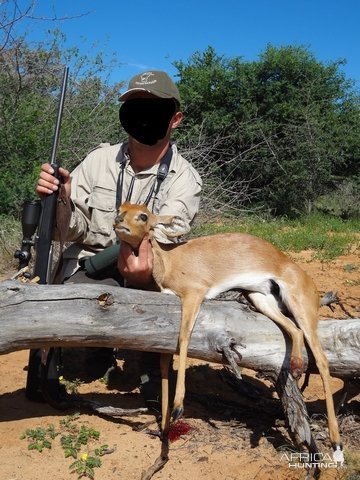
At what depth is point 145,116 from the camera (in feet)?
14.1

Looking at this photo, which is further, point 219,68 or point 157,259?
point 219,68

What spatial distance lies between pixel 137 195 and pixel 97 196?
340 millimetres

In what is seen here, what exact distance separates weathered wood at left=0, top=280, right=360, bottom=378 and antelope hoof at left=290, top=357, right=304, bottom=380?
143mm

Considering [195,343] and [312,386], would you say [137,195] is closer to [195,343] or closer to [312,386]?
[195,343]

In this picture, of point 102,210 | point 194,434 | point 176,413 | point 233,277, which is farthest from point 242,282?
point 102,210

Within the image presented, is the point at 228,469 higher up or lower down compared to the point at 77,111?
lower down

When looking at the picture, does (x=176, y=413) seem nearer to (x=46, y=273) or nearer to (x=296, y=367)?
(x=296, y=367)

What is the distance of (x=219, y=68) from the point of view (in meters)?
15.4

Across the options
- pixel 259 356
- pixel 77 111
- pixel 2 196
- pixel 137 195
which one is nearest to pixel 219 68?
pixel 77 111

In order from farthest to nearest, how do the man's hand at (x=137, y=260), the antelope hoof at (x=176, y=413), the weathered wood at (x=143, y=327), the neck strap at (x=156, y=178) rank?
the neck strap at (x=156, y=178) < the man's hand at (x=137, y=260) < the weathered wood at (x=143, y=327) < the antelope hoof at (x=176, y=413)

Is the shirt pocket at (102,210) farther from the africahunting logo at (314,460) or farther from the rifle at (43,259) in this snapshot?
the africahunting logo at (314,460)

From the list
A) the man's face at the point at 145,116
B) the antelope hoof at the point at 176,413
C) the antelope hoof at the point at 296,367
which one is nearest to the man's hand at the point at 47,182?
the man's face at the point at 145,116

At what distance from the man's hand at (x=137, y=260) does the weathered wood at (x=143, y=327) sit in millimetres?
128

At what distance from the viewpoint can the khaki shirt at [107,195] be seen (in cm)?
433
